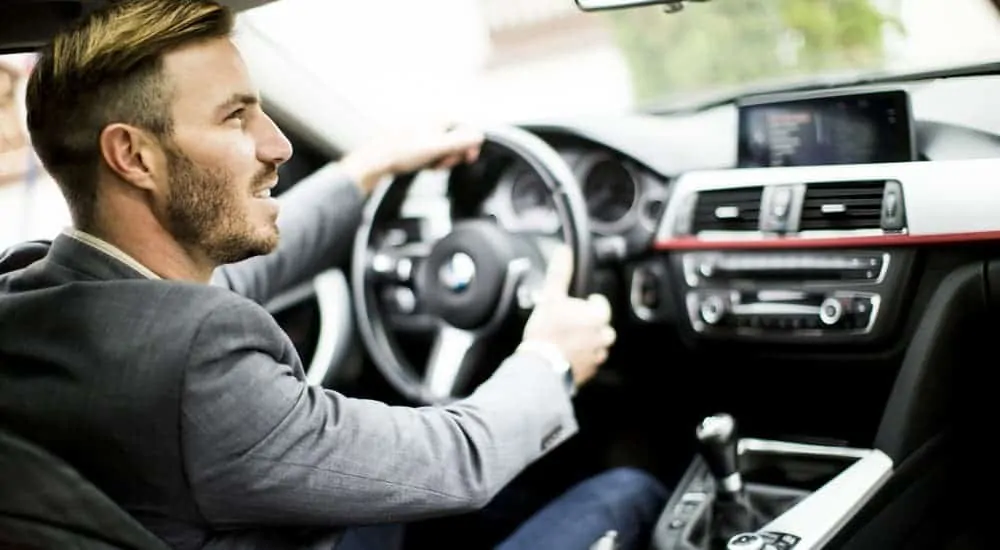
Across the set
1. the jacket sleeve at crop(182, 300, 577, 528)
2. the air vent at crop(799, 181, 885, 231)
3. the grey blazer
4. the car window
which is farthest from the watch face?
the car window

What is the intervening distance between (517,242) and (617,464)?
625mm

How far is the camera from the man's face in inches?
52.1

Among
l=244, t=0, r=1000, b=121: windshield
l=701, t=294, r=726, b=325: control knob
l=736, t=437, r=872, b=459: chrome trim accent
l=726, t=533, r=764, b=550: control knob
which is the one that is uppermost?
l=244, t=0, r=1000, b=121: windshield

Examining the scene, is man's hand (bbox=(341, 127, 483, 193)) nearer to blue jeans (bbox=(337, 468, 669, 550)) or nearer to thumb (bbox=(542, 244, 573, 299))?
thumb (bbox=(542, 244, 573, 299))

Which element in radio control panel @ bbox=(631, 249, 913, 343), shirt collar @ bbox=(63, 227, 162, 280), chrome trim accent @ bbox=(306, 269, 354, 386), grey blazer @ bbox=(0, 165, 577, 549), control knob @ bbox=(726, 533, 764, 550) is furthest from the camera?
chrome trim accent @ bbox=(306, 269, 354, 386)

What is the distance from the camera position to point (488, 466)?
55.7 inches

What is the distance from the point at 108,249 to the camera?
1.31 meters

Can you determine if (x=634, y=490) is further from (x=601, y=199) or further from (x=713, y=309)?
(x=601, y=199)

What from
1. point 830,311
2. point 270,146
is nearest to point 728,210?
point 830,311

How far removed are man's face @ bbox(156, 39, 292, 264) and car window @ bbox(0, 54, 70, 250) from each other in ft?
2.23

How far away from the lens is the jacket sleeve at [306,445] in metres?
1.19

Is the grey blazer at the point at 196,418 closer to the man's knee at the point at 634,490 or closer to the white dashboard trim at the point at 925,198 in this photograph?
the man's knee at the point at 634,490

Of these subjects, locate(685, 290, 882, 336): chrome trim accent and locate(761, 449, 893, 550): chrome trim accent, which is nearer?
locate(761, 449, 893, 550): chrome trim accent

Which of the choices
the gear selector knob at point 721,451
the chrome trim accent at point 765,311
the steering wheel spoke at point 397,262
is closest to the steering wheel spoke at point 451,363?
the steering wheel spoke at point 397,262
